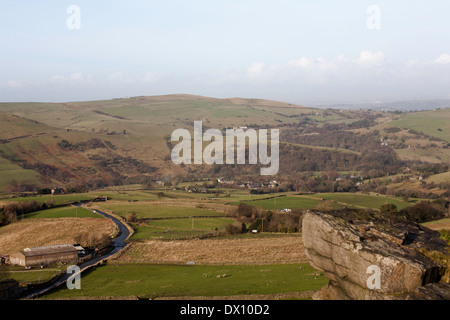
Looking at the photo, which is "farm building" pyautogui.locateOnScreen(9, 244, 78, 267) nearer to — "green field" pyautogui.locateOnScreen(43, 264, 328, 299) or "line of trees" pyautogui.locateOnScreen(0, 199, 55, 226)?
"green field" pyautogui.locateOnScreen(43, 264, 328, 299)

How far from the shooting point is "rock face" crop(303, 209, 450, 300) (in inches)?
518

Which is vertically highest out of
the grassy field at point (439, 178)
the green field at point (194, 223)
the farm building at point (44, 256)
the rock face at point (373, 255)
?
the rock face at point (373, 255)

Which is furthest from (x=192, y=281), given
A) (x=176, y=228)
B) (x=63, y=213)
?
(x=63, y=213)

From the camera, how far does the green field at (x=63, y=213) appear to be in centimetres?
7250

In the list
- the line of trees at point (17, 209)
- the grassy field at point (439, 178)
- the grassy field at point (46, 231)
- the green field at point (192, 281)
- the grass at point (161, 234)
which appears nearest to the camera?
the green field at point (192, 281)

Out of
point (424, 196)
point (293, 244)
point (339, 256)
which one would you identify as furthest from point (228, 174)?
point (339, 256)

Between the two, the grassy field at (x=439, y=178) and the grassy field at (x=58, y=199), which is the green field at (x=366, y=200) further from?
the grassy field at (x=58, y=199)

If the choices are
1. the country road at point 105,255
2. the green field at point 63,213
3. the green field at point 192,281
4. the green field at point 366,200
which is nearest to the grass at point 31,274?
the country road at point 105,255

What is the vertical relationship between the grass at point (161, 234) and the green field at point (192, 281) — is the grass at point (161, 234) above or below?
below

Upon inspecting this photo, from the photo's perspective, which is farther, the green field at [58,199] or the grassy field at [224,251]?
the green field at [58,199]

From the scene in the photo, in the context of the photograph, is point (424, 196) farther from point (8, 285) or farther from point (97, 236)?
point (8, 285)

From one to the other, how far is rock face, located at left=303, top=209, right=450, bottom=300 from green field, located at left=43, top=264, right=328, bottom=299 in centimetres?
967

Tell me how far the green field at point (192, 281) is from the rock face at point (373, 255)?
381 inches

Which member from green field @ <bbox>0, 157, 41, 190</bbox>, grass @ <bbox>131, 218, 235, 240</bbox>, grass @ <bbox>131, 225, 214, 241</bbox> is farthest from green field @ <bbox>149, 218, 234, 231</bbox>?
green field @ <bbox>0, 157, 41, 190</bbox>
